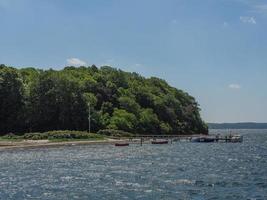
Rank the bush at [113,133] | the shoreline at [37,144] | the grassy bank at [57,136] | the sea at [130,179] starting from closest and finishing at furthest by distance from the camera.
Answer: the sea at [130,179] → the shoreline at [37,144] → the grassy bank at [57,136] → the bush at [113,133]

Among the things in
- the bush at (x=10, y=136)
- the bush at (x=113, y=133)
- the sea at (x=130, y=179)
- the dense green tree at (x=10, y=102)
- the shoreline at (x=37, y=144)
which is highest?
the dense green tree at (x=10, y=102)

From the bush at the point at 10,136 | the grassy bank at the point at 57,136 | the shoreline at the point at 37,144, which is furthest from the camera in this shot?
the bush at the point at 10,136

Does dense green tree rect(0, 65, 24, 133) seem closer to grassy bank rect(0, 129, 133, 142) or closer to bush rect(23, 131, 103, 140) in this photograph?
grassy bank rect(0, 129, 133, 142)

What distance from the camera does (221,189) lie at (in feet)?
184

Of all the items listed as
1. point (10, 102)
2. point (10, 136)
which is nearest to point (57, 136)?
point (10, 136)

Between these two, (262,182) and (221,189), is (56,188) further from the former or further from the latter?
(262,182)

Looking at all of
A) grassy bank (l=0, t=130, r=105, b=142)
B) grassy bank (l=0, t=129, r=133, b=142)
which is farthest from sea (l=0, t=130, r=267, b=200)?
grassy bank (l=0, t=130, r=105, b=142)

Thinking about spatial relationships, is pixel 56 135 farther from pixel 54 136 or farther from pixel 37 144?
pixel 37 144

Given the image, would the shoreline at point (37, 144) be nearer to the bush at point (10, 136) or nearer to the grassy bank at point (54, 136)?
the grassy bank at point (54, 136)

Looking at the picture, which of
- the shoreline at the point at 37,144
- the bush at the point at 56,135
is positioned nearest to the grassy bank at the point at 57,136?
the bush at the point at 56,135

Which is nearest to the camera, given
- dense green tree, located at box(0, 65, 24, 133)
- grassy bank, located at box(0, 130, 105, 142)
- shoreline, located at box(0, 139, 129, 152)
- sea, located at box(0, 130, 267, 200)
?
sea, located at box(0, 130, 267, 200)

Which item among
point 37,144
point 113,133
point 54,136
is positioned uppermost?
point 113,133

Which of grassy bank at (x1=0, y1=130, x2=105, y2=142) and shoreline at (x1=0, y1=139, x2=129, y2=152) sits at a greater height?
grassy bank at (x1=0, y1=130, x2=105, y2=142)

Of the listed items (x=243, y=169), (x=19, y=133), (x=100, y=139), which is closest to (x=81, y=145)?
(x=100, y=139)
